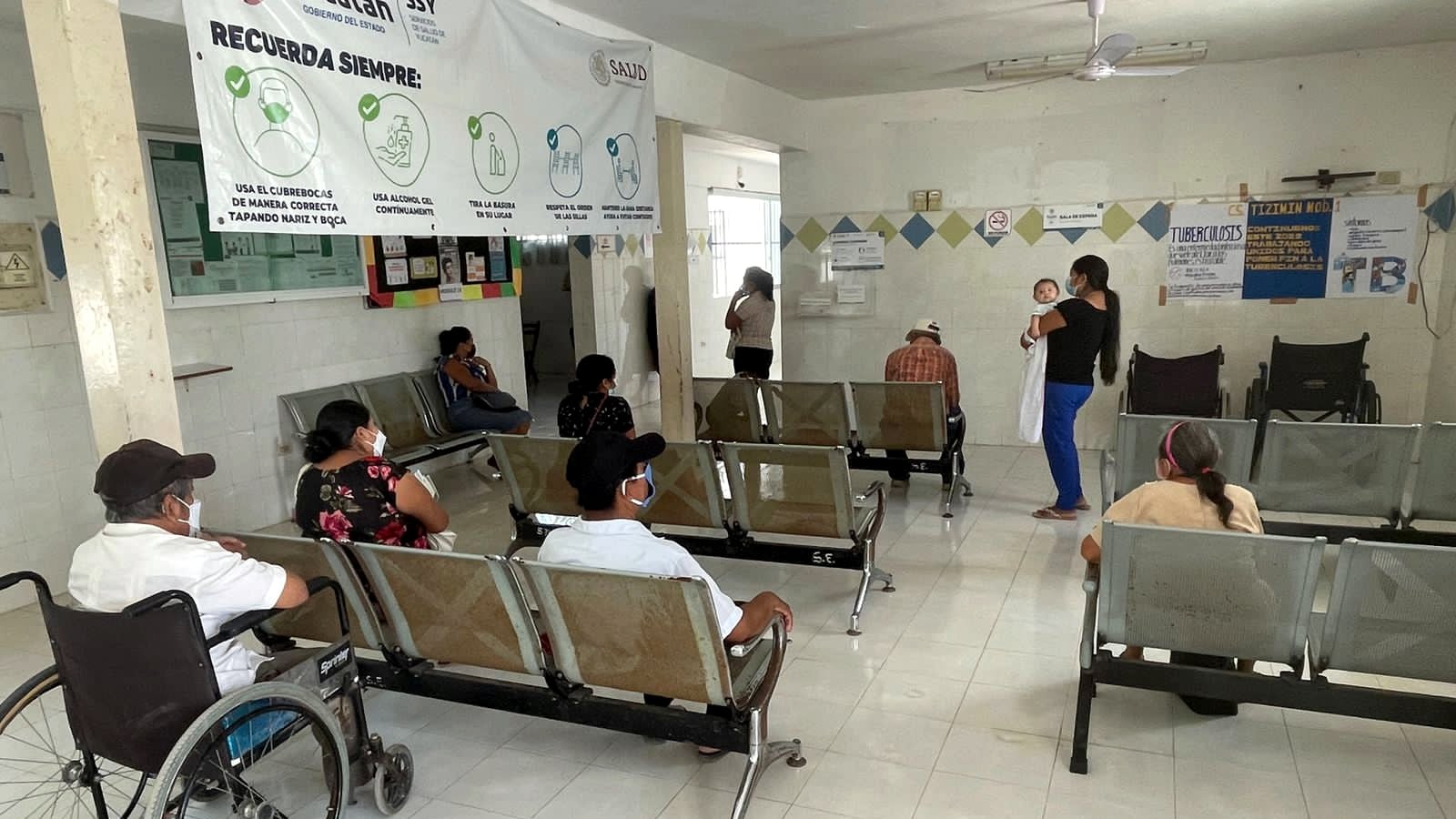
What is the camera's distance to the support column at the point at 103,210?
95.2 inches

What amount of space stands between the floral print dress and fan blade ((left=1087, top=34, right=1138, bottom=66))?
3.83 m

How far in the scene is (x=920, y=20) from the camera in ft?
16.4

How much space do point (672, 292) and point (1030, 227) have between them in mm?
3141

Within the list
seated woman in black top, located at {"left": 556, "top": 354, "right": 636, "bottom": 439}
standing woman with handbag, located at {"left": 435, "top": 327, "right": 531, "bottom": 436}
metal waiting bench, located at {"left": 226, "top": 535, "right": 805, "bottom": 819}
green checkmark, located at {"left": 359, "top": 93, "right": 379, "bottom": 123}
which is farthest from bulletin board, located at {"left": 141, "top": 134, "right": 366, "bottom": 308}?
metal waiting bench, located at {"left": 226, "top": 535, "right": 805, "bottom": 819}

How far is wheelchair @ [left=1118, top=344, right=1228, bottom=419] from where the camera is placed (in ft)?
20.5

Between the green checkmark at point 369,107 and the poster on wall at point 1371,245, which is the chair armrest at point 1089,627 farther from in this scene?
the poster on wall at point 1371,245

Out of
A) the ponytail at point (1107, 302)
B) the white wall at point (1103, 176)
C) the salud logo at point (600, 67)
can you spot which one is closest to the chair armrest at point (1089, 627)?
the ponytail at point (1107, 302)

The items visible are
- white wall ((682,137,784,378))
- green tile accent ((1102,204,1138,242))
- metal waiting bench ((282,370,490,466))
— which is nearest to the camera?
metal waiting bench ((282,370,490,466))

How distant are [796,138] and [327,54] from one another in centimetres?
493

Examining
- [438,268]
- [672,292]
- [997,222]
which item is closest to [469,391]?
[438,268]

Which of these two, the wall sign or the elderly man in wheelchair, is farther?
the wall sign

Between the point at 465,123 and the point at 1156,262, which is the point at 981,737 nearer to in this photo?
the point at 465,123

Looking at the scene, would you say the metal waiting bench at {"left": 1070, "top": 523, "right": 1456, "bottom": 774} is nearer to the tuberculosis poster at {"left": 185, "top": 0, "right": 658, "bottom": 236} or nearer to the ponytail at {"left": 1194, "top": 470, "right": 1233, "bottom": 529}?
the ponytail at {"left": 1194, "top": 470, "right": 1233, "bottom": 529}

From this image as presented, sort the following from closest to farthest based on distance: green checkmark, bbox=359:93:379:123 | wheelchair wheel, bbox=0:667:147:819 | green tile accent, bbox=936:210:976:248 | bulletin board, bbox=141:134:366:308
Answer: wheelchair wheel, bbox=0:667:147:819 < green checkmark, bbox=359:93:379:123 < bulletin board, bbox=141:134:366:308 < green tile accent, bbox=936:210:976:248
